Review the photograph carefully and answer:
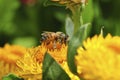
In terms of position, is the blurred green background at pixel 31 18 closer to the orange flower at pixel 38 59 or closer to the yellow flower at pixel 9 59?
the yellow flower at pixel 9 59

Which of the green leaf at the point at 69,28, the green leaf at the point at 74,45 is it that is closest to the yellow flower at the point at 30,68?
the green leaf at the point at 74,45

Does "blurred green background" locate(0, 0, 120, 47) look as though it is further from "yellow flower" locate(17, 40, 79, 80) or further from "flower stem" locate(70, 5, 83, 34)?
"yellow flower" locate(17, 40, 79, 80)

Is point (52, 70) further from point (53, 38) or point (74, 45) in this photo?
point (53, 38)

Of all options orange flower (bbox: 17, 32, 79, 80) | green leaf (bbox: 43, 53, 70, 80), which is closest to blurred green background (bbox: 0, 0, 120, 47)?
orange flower (bbox: 17, 32, 79, 80)

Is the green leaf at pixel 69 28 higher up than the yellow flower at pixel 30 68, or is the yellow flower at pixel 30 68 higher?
the green leaf at pixel 69 28

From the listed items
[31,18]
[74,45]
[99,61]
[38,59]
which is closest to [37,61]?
[38,59]

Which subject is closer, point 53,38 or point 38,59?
point 38,59

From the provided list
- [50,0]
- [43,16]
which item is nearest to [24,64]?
[50,0]
